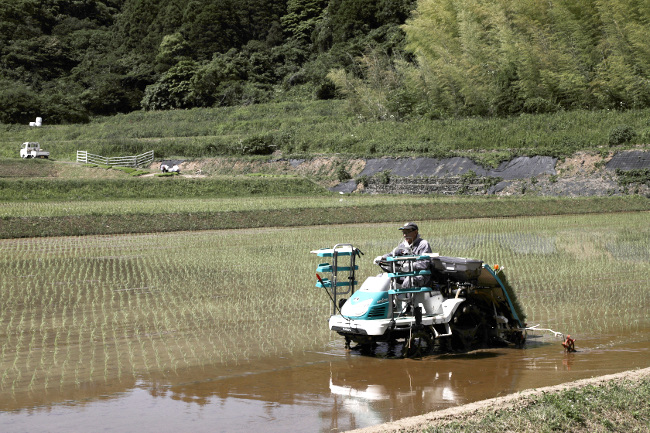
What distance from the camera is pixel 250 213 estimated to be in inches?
882

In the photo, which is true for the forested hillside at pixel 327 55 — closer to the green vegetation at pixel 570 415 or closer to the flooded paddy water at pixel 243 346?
the flooded paddy water at pixel 243 346

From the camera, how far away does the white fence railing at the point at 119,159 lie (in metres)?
42.4

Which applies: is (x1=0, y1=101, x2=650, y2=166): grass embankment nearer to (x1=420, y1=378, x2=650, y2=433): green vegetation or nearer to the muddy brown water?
the muddy brown water

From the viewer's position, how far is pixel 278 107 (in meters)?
55.5

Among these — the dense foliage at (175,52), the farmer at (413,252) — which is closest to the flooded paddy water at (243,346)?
the farmer at (413,252)

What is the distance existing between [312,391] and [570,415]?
7.48ft

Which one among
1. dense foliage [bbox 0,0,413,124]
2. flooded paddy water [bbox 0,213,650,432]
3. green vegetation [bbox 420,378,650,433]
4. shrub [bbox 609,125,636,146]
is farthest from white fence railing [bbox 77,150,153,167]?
green vegetation [bbox 420,378,650,433]

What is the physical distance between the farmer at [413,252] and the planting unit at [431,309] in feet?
0.12

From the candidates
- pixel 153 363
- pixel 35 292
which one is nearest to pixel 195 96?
pixel 35 292

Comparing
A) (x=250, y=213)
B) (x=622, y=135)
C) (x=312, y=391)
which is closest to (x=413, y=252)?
(x=312, y=391)

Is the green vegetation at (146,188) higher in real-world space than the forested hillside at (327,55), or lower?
lower

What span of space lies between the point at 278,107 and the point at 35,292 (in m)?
45.1

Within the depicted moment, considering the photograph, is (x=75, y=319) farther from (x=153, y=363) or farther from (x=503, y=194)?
(x=503, y=194)

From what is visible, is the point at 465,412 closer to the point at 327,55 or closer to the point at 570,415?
the point at 570,415
